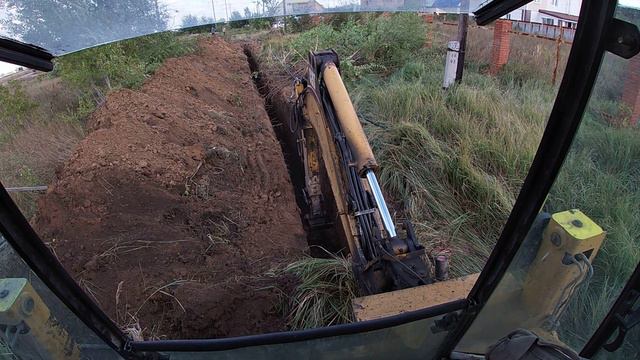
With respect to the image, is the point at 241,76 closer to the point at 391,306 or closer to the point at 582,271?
the point at 391,306

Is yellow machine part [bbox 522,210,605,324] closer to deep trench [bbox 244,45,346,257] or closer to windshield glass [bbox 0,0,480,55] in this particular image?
windshield glass [bbox 0,0,480,55]

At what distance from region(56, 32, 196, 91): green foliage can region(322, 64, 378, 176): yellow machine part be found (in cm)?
563

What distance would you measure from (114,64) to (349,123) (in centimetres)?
648

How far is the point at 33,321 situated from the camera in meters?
1.45

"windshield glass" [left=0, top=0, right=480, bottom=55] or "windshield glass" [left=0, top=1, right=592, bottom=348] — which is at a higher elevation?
"windshield glass" [left=0, top=0, right=480, bottom=55]

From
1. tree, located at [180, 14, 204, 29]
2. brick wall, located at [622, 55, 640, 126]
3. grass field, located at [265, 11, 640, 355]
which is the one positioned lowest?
grass field, located at [265, 11, 640, 355]

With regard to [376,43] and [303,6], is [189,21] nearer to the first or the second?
[303,6]

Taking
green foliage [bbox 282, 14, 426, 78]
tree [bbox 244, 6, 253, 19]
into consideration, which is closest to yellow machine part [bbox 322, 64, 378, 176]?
tree [bbox 244, 6, 253, 19]

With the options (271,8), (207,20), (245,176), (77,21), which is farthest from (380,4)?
(245,176)

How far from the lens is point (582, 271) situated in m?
1.57

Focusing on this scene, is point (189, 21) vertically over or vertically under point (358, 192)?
over

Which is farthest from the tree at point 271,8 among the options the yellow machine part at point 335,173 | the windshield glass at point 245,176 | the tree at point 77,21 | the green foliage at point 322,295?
the green foliage at point 322,295

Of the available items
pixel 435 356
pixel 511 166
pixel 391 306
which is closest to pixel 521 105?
pixel 511 166

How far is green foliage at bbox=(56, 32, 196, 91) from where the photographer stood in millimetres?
8297
